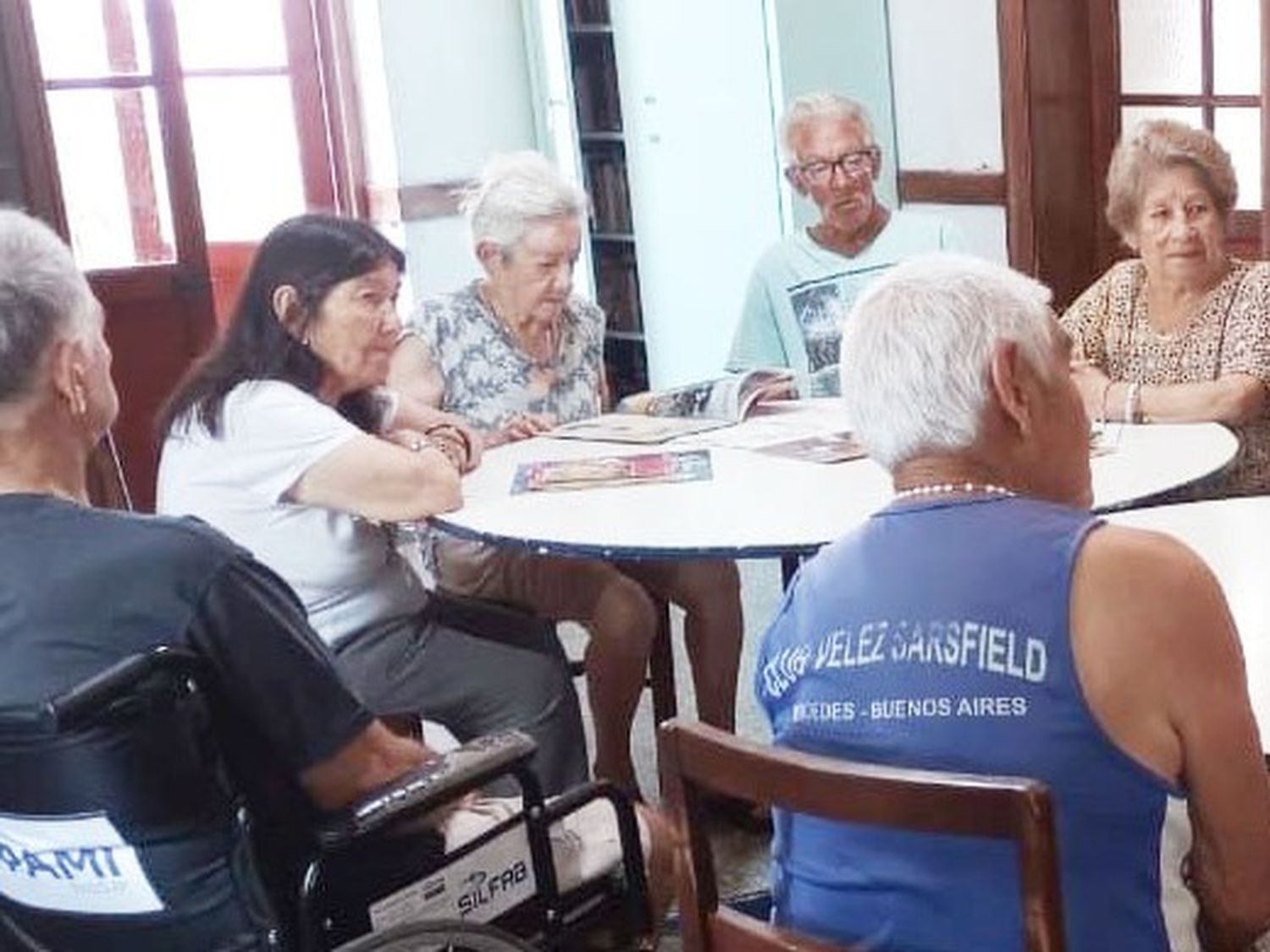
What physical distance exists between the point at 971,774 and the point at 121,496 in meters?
2.92

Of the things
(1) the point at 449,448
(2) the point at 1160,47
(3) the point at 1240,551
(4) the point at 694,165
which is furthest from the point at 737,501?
(4) the point at 694,165

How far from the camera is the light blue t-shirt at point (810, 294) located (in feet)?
11.1

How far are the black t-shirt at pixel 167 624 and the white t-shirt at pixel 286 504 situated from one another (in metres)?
0.68

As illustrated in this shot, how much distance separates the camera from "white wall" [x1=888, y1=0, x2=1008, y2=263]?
4.48m

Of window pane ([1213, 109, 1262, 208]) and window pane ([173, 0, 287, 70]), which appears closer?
window pane ([1213, 109, 1262, 208])

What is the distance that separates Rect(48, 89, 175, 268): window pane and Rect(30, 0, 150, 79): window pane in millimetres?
68

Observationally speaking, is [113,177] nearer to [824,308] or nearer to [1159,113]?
[824,308]

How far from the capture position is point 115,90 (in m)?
4.95

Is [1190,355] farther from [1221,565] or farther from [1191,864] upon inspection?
[1191,864]

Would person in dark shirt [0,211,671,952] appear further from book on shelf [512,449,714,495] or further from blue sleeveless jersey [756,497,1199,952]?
book on shelf [512,449,714,495]

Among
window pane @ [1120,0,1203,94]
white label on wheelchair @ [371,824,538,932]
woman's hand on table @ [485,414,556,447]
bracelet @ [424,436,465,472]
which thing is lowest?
white label on wheelchair @ [371,824,538,932]

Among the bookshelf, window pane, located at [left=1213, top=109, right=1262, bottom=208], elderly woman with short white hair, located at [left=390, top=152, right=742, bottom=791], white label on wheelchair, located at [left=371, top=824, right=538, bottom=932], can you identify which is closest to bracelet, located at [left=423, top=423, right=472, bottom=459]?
elderly woman with short white hair, located at [left=390, top=152, right=742, bottom=791]

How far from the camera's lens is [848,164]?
11.2ft

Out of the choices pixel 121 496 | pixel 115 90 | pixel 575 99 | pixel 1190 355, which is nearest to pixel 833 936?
pixel 1190 355
